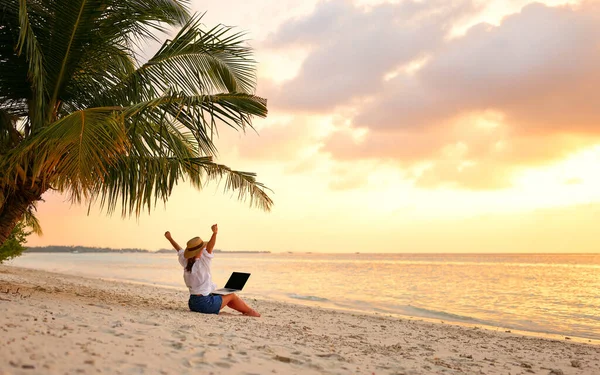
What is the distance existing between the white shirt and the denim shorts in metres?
0.09

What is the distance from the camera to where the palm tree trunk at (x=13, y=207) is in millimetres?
7629

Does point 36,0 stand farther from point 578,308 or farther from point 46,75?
point 578,308

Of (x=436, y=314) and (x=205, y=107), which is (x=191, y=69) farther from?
A: (x=436, y=314)

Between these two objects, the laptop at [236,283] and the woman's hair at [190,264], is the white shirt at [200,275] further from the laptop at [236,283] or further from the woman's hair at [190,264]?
the laptop at [236,283]

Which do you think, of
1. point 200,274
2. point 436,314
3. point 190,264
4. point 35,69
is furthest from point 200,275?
point 436,314

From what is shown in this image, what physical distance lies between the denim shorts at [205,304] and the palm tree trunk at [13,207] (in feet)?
10.0

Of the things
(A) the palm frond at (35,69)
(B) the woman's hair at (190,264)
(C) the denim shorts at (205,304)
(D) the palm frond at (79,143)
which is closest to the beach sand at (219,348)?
(C) the denim shorts at (205,304)

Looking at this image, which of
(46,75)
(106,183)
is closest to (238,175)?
(106,183)

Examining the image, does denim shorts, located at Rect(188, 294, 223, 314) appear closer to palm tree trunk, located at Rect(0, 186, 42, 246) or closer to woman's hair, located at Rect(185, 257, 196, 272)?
woman's hair, located at Rect(185, 257, 196, 272)

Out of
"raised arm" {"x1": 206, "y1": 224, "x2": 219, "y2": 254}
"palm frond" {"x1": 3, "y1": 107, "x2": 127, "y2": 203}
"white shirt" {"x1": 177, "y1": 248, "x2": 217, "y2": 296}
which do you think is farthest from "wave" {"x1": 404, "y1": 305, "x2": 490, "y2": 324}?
"palm frond" {"x1": 3, "y1": 107, "x2": 127, "y2": 203}

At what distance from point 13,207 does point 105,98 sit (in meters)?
2.35

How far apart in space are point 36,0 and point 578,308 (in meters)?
17.7

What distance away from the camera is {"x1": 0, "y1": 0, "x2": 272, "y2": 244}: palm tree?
662 centimetres

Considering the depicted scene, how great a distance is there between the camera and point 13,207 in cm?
766
